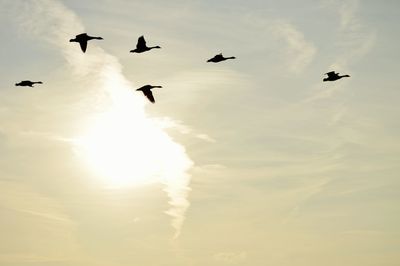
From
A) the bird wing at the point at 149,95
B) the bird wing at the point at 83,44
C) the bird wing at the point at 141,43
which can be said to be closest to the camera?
the bird wing at the point at 83,44

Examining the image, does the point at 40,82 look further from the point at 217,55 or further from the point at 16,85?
the point at 217,55

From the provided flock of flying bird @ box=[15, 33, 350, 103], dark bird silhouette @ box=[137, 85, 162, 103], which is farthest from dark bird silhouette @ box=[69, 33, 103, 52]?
dark bird silhouette @ box=[137, 85, 162, 103]

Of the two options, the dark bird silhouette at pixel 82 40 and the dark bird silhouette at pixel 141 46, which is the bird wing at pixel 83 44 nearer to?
the dark bird silhouette at pixel 82 40

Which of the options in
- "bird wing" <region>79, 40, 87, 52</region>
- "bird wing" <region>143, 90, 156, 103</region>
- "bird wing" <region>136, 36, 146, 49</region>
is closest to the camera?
"bird wing" <region>79, 40, 87, 52</region>

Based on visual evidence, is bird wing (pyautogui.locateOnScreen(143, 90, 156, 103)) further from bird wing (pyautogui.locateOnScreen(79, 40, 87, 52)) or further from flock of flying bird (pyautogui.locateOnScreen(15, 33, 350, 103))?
bird wing (pyautogui.locateOnScreen(79, 40, 87, 52))

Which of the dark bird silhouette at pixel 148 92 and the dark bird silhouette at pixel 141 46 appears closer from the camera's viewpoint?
the dark bird silhouette at pixel 141 46

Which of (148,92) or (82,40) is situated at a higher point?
(82,40)

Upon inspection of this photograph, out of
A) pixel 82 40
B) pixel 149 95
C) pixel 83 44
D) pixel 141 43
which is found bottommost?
pixel 149 95

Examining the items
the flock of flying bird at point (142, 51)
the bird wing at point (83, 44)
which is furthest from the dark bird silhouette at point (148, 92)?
the bird wing at point (83, 44)

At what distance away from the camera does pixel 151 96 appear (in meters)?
68.3

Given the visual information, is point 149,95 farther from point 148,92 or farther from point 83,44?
point 83,44

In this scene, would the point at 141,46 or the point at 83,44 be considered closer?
the point at 83,44

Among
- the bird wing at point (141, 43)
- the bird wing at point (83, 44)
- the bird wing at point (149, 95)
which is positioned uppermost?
Result: the bird wing at point (141, 43)

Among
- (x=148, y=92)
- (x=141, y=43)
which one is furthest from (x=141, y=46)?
(x=148, y=92)
